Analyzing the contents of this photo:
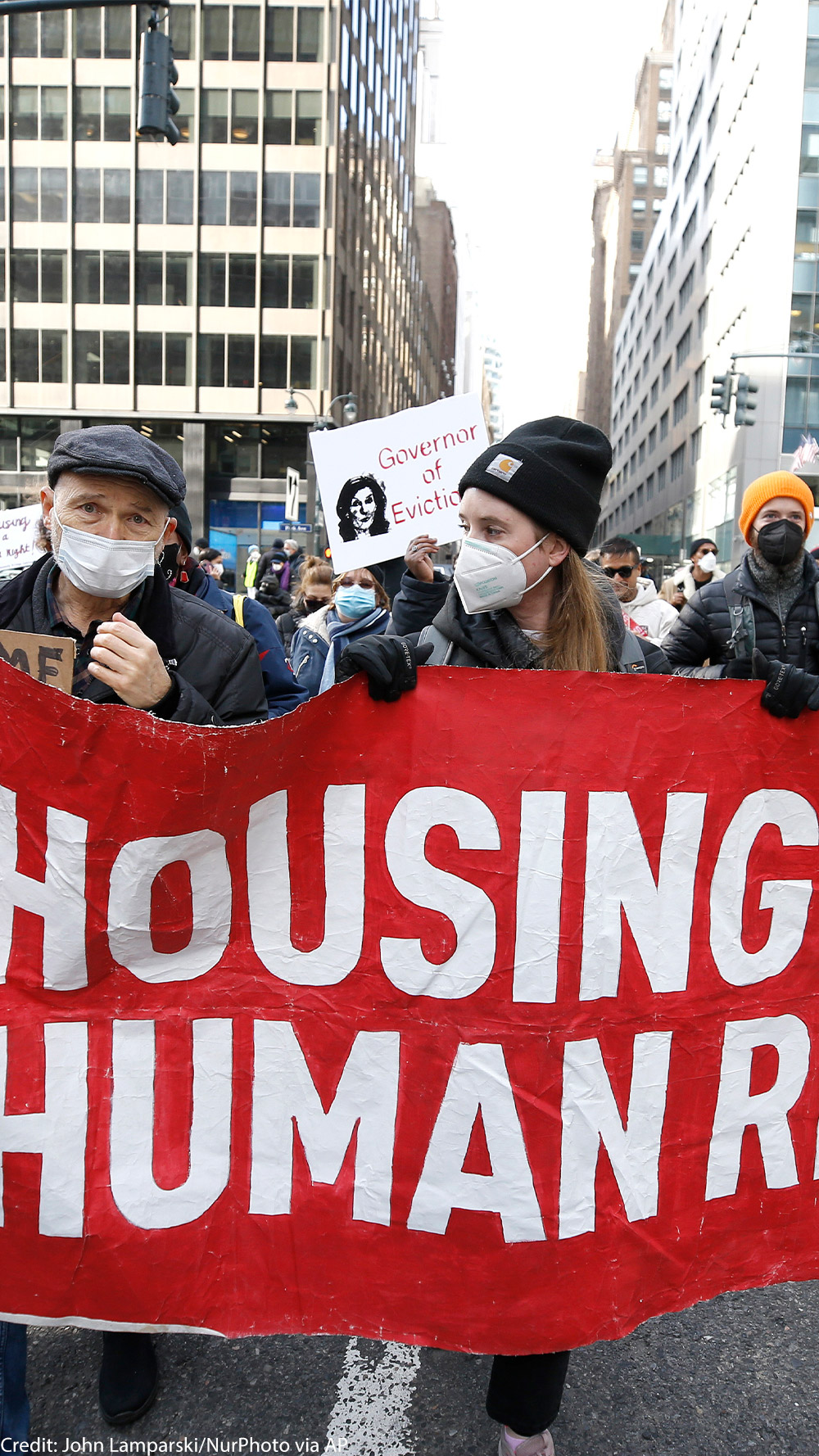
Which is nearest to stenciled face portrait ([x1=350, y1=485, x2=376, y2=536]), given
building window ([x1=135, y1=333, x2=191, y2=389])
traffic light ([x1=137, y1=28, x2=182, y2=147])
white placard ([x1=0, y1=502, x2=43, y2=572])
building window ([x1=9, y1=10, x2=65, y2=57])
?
white placard ([x1=0, y1=502, x2=43, y2=572])

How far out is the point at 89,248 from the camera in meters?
41.3

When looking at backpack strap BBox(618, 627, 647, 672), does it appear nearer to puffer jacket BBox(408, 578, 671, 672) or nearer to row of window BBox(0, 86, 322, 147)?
puffer jacket BBox(408, 578, 671, 672)

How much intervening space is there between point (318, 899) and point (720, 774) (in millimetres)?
878

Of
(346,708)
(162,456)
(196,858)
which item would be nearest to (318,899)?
(196,858)

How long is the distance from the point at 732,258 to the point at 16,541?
4429cm

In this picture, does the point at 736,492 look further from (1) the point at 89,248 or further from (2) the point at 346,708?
(2) the point at 346,708

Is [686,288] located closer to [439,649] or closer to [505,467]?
[505,467]

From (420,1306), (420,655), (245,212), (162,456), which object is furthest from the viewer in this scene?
(245,212)

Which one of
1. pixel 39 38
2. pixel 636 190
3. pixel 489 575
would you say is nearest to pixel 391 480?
pixel 489 575

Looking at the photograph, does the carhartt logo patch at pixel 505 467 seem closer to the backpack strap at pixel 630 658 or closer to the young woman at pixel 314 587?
the backpack strap at pixel 630 658

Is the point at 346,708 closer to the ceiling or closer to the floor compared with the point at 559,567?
closer to the floor

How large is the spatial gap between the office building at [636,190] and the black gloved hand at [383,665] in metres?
102

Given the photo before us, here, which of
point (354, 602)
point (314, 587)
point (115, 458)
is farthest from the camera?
point (314, 587)

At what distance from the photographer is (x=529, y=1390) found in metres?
2.16
